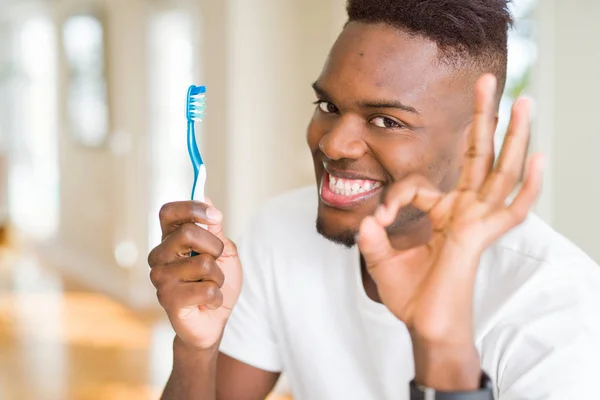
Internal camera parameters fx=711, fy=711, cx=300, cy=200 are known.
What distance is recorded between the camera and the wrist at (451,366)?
82cm

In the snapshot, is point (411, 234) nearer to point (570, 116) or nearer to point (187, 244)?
point (187, 244)

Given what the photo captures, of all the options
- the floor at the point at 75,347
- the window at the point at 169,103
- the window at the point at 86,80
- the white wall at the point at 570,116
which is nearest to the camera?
the white wall at the point at 570,116

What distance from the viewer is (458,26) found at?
1172 mm

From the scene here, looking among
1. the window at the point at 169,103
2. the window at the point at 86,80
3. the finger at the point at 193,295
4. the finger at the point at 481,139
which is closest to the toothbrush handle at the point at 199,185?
the finger at the point at 193,295

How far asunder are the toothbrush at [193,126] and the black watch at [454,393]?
0.39 meters

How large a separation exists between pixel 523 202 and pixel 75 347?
3.88 meters

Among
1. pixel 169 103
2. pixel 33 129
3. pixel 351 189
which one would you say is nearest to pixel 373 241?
pixel 351 189

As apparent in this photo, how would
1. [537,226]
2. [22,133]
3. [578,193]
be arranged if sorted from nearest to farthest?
[537,226]
[578,193]
[22,133]

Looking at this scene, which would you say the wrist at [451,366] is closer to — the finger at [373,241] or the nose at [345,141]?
the finger at [373,241]

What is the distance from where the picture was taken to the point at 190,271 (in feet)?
3.34

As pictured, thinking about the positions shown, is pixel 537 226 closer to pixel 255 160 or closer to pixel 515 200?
pixel 515 200

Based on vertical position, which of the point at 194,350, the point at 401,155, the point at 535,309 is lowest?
the point at 194,350

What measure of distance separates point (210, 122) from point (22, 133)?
5.76 m

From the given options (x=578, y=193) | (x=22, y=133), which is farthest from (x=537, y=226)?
(x=22, y=133)
